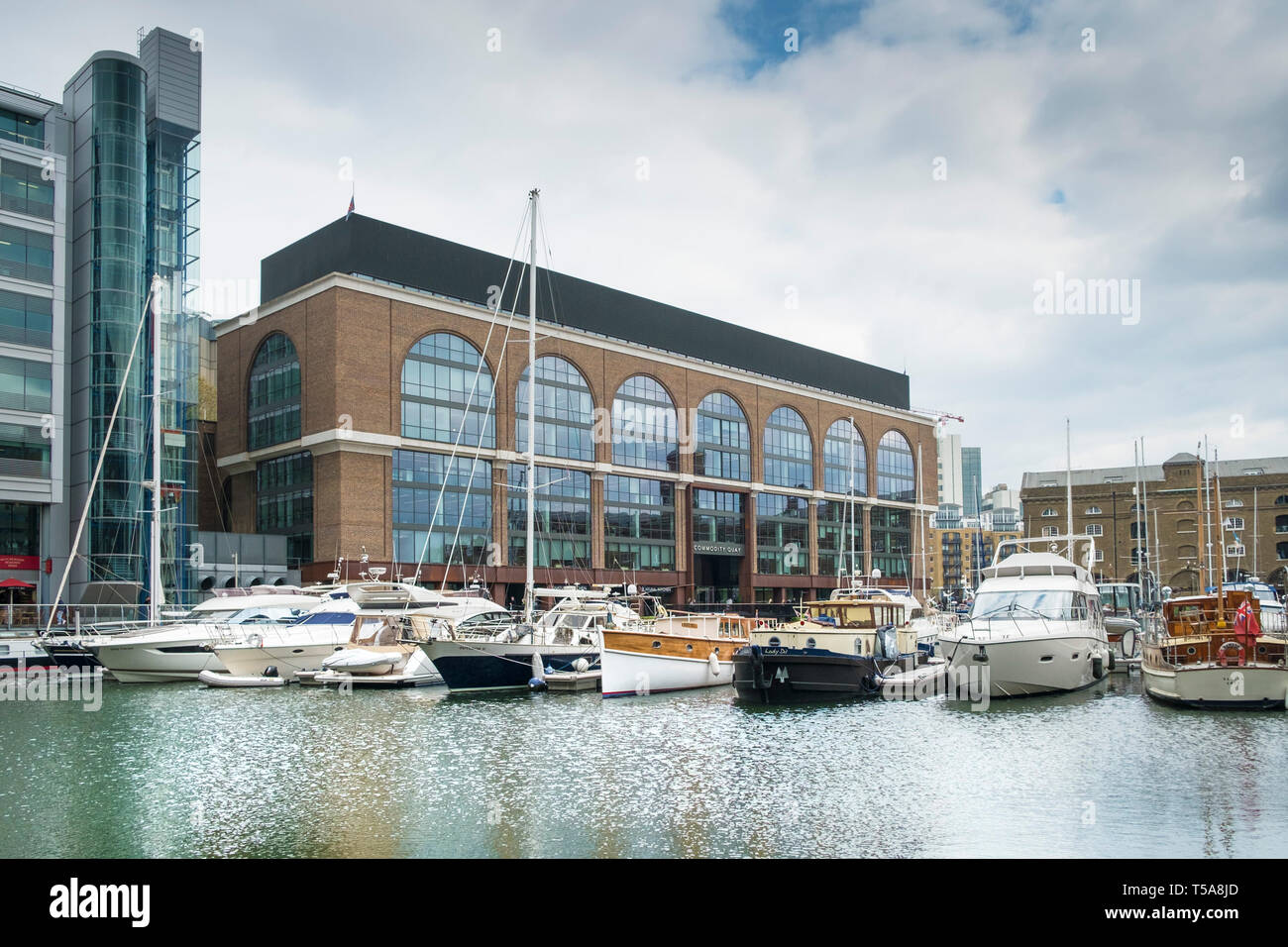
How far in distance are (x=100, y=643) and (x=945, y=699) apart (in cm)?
2916

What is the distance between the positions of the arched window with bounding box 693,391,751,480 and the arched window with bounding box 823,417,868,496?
11.2 m

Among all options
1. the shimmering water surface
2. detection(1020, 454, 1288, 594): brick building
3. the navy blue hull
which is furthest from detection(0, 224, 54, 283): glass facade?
detection(1020, 454, 1288, 594): brick building

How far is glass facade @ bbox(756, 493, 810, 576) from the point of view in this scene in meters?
87.2

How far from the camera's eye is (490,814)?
15.4m

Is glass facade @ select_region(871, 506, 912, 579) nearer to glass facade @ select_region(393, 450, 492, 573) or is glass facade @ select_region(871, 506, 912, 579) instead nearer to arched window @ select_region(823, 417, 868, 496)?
arched window @ select_region(823, 417, 868, 496)

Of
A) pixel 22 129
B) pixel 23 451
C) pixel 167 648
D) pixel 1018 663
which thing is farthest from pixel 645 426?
pixel 1018 663

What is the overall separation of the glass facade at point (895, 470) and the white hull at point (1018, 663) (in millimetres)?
68917

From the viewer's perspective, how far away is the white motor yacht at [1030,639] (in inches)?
1126

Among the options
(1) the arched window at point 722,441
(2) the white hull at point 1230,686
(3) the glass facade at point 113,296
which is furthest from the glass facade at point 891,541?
(2) the white hull at point 1230,686

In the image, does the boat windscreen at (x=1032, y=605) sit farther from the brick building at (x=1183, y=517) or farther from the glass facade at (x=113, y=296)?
the brick building at (x=1183, y=517)

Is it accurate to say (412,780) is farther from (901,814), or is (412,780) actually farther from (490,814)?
(901,814)

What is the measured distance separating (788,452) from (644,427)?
17347 mm

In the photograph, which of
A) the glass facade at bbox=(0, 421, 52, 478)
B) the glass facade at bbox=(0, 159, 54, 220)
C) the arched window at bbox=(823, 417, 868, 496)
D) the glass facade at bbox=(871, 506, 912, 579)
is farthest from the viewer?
the glass facade at bbox=(871, 506, 912, 579)
